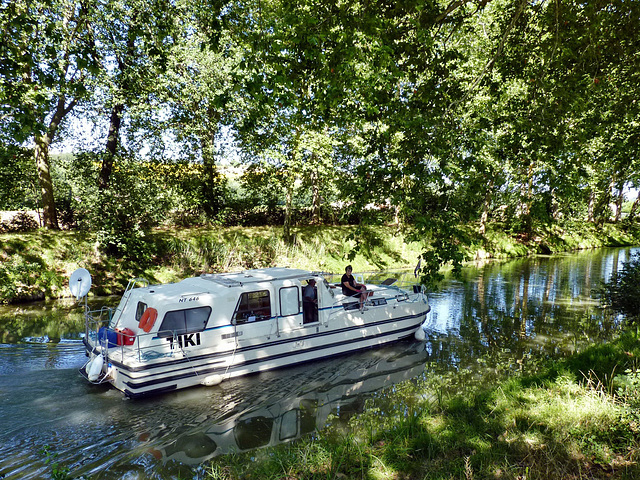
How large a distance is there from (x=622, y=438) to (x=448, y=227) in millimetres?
4246

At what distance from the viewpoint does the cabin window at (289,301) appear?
10781 millimetres

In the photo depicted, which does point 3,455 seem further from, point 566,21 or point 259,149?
point 259,149

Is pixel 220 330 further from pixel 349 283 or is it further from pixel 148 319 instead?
pixel 349 283

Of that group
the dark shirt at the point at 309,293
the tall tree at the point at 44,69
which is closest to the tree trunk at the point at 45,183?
the tall tree at the point at 44,69

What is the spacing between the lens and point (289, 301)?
10.9m

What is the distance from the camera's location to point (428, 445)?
5.51m

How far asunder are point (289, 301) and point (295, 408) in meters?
3.18

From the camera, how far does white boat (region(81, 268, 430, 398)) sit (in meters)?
8.95

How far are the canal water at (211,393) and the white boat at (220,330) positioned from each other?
1.36 ft

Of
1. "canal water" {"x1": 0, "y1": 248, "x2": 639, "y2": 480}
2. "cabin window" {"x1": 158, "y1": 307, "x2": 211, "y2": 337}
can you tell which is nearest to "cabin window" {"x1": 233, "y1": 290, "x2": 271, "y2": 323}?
"cabin window" {"x1": 158, "y1": 307, "x2": 211, "y2": 337}

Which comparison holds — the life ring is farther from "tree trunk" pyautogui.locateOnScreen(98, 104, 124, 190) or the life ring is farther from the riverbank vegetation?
"tree trunk" pyautogui.locateOnScreen(98, 104, 124, 190)

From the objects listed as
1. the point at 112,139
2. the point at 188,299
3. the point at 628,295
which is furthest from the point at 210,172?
the point at 628,295

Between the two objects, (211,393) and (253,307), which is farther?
(253,307)

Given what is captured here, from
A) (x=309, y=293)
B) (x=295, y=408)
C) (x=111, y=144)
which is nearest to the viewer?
(x=295, y=408)
